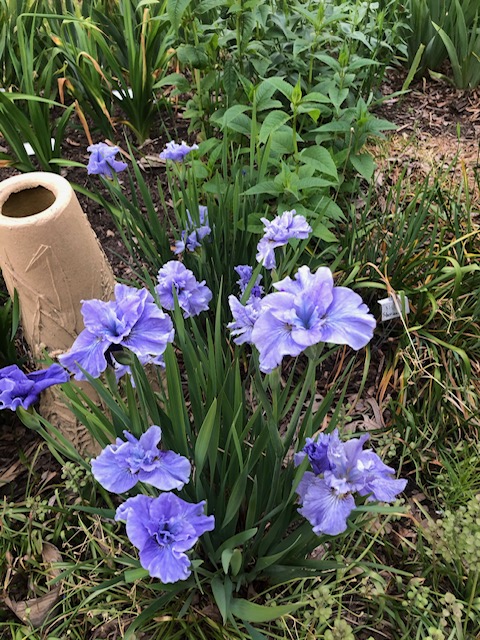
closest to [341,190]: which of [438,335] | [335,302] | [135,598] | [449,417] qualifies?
[438,335]

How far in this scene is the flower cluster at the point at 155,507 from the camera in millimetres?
806

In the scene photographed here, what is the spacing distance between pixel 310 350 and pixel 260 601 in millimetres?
747

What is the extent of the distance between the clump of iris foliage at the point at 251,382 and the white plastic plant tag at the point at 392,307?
0.05 metres

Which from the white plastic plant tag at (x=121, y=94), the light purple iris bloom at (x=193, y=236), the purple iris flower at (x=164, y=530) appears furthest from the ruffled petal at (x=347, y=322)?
the white plastic plant tag at (x=121, y=94)

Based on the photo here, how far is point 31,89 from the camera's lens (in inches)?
80.4

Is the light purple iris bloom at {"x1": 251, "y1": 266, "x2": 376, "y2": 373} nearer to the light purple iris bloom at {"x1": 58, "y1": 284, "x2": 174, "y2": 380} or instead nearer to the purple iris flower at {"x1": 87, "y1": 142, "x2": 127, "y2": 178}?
the light purple iris bloom at {"x1": 58, "y1": 284, "x2": 174, "y2": 380}

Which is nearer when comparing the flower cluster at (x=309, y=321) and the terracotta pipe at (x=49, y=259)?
the flower cluster at (x=309, y=321)

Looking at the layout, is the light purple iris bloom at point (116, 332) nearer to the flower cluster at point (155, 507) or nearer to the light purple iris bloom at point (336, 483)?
the flower cluster at point (155, 507)

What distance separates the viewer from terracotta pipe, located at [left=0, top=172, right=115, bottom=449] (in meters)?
1.29

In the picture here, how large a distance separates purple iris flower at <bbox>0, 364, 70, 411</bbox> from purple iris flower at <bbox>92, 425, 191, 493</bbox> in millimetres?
177

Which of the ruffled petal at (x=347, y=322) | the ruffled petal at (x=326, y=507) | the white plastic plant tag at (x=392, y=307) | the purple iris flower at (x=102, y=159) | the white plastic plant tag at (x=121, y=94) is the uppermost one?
the ruffled petal at (x=347, y=322)

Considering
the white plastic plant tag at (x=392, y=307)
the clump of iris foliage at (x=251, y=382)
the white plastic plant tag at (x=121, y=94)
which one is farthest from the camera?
the white plastic plant tag at (x=121, y=94)

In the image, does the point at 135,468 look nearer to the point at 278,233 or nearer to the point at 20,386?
the point at 20,386

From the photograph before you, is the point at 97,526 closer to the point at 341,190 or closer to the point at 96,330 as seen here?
the point at 96,330
